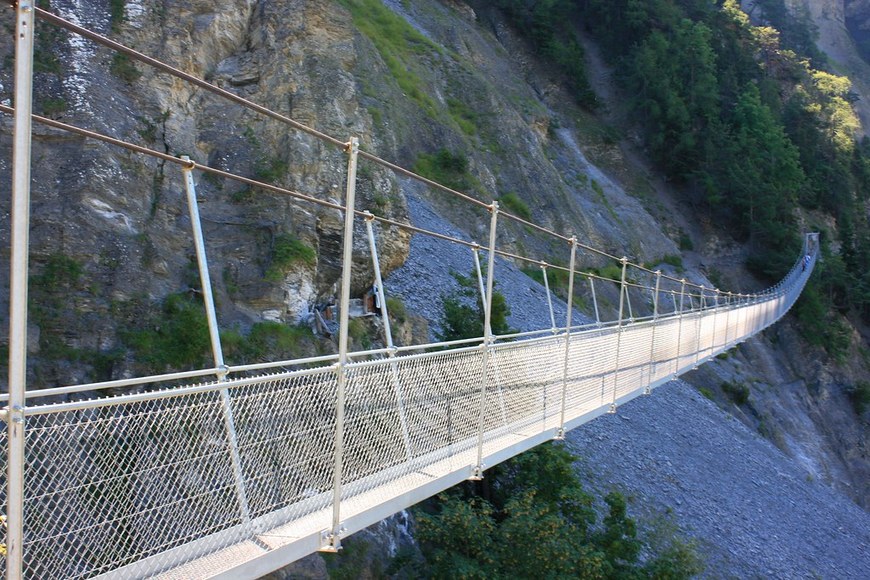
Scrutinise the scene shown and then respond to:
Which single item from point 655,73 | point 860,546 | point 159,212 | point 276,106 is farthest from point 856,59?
point 159,212

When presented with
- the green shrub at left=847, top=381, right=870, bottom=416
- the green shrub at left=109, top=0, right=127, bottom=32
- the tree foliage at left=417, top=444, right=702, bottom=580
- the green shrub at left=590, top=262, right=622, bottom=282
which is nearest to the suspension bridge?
Answer: the tree foliage at left=417, top=444, right=702, bottom=580

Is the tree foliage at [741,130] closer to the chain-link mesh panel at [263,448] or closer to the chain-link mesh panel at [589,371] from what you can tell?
the chain-link mesh panel at [589,371]

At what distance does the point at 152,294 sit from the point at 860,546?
1325 cm

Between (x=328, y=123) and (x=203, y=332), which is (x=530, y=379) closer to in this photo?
(x=203, y=332)

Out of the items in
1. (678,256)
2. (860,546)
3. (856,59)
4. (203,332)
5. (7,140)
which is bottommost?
(860,546)

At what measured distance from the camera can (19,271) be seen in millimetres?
1865

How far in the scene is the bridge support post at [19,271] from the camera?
1.84 m

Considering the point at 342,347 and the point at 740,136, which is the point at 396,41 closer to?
the point at 342,347

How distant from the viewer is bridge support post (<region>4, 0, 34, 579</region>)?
1836 millimetres

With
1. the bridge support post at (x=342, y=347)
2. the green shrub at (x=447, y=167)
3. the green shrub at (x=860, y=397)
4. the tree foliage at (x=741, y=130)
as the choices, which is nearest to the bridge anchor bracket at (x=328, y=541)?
the bridge support post at (x=342, y=347)

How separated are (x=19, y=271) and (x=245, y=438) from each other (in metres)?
1.69

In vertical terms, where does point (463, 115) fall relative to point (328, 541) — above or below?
above

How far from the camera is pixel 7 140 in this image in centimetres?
729

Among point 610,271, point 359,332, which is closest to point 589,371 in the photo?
point 359,332
